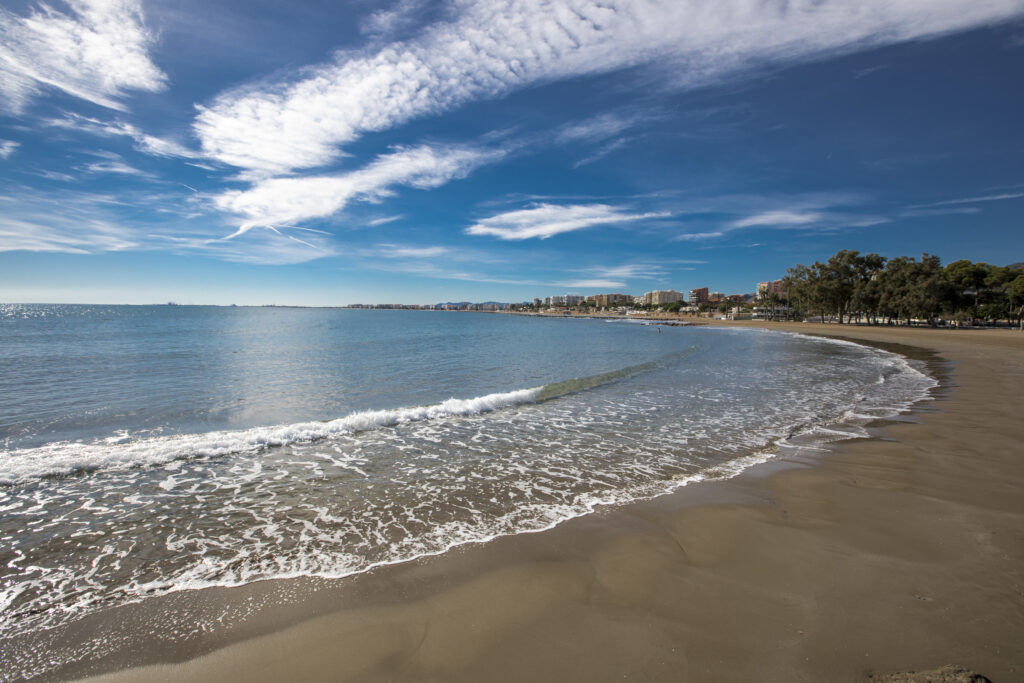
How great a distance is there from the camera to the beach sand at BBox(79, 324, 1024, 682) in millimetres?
2803

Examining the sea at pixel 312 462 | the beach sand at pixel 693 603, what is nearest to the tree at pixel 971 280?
the sea at pixel 312 462

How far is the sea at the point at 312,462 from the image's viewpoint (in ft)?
13.8

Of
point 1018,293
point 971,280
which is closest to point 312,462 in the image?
point 1018,293

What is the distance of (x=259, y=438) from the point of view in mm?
8516

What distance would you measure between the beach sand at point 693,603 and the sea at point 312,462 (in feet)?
2.21

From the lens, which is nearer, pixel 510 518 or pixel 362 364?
pixel 510 518

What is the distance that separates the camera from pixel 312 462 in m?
7.46

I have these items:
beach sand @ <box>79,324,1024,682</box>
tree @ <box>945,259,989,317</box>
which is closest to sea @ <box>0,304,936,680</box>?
beach sand @ <box>79,324,1024,682</box>

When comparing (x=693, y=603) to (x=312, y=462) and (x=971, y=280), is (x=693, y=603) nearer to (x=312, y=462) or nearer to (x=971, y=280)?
(x=312, y=462)

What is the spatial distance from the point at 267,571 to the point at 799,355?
109 feet

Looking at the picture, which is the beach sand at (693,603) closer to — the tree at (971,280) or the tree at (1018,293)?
the tree at (1018,293)

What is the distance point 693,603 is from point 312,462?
654 centimetres

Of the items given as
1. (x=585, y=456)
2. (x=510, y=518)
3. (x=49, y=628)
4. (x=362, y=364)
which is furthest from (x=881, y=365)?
(x=49, y=628)

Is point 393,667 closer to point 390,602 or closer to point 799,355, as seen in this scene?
point 390,602
